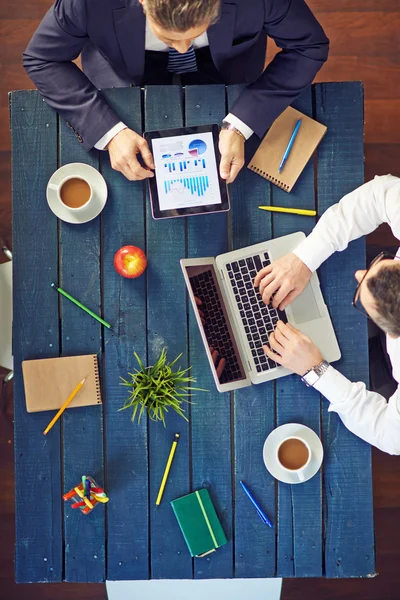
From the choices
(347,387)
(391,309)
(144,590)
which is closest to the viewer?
(391,309)

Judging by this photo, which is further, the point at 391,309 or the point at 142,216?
the point at 142,216

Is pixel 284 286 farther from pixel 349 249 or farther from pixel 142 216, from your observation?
pixel 142 216

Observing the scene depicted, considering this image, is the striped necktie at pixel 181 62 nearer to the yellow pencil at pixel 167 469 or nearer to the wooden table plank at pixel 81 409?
the wooden table plank at pixel 81 409

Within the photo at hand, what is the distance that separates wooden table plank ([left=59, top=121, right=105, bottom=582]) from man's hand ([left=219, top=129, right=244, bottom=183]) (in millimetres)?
350

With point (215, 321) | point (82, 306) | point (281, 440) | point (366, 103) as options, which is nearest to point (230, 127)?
point (215, 321)

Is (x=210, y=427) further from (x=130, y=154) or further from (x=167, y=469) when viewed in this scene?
(x=130, y=154)

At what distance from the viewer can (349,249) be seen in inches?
67.6

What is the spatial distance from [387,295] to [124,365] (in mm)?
707

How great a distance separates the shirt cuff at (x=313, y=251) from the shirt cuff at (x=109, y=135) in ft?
1.89

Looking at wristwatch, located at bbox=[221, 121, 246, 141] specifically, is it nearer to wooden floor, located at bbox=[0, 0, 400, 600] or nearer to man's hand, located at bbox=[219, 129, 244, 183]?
man's hand, located at bbox=[219, 129, 244, 183]

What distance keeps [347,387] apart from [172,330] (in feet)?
1.60

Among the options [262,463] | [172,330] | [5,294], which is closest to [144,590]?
[262,463]

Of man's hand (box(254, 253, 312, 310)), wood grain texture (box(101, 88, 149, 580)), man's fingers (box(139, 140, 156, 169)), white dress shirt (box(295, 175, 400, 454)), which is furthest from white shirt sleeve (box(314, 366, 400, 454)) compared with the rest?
man's fingers (box(139, 140, 156, 169))

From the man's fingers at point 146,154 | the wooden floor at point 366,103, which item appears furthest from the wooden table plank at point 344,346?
the wooden floor at point 366,103
